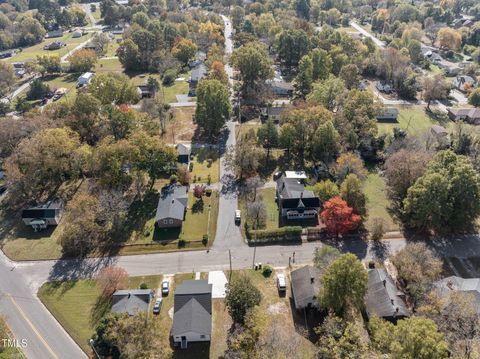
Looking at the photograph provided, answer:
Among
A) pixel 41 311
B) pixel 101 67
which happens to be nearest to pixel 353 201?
pixel 41 311

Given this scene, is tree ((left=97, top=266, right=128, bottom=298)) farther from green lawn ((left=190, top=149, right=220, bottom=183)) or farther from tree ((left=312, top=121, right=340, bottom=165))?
tree ((left=312, top=121, right=340, bottom=165))

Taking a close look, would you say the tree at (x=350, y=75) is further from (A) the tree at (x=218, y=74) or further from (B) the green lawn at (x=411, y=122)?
(A) the tree at (x=218, y=74)

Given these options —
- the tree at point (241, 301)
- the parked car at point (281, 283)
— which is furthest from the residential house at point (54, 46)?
the tree at point (241, 301)

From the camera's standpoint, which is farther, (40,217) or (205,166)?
(205,166)

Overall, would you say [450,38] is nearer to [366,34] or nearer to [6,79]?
[366,34]

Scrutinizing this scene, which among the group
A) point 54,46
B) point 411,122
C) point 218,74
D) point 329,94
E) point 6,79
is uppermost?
point 329,94

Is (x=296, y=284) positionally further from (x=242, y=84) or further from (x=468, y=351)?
(x=242, y=84)

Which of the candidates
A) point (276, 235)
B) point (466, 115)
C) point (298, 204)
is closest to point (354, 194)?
point (298, 204)
